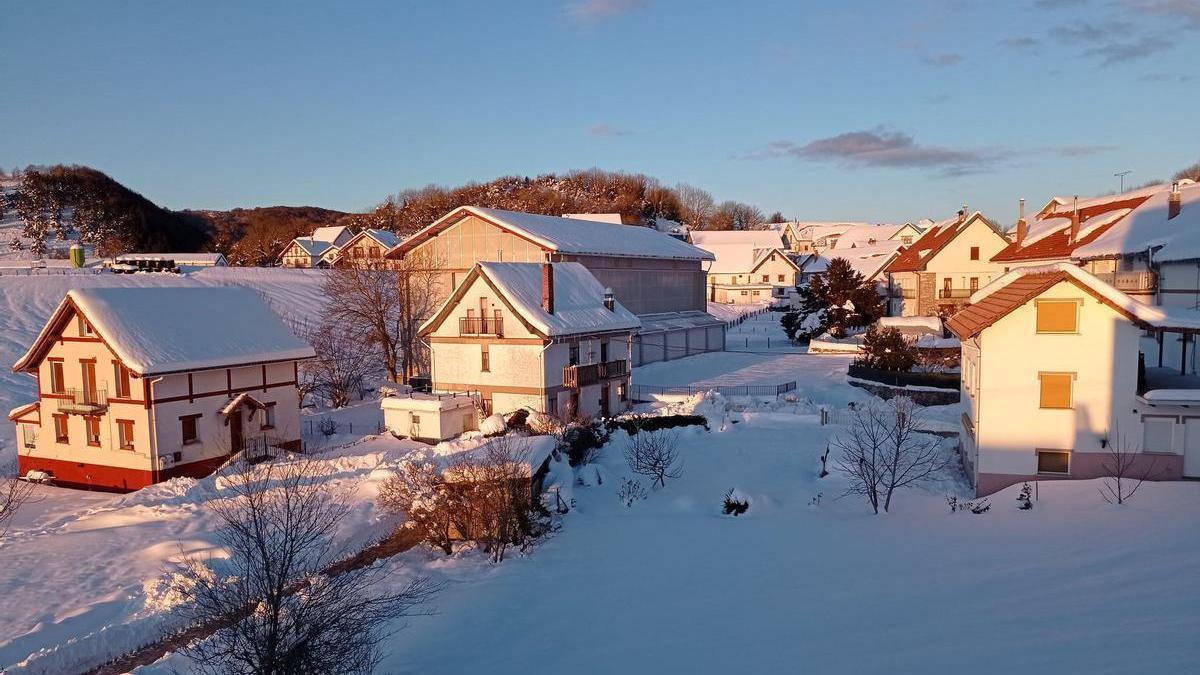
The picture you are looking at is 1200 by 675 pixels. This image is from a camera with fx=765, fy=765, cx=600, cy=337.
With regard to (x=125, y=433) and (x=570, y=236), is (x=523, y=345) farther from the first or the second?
(x=125, y=433)

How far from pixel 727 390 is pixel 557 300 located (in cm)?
859

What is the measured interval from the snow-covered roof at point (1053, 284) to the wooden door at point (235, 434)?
24991 mm

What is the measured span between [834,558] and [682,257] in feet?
112

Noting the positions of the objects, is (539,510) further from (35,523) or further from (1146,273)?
(1146,273)

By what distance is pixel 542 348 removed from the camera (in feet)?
99.6

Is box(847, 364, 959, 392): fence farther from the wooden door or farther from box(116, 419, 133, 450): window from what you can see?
box(116, 419, 133, 450): window

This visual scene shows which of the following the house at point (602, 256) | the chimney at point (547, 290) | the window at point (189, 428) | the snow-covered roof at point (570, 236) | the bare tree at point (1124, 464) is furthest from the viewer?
the house at point (602, 256)

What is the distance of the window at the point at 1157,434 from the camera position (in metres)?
20.4

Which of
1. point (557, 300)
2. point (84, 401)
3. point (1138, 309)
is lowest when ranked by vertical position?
point (84, 401)

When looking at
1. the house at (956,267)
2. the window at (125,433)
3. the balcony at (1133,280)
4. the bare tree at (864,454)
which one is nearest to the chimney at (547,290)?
the bare tree at (864,454)

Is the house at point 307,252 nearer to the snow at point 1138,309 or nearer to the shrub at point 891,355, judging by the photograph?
the shrub at point 891,355

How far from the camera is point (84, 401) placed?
89.5 ft

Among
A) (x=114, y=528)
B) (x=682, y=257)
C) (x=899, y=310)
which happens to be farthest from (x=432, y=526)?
(x=899, y=310)

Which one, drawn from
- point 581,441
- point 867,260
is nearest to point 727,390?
point 581,441
